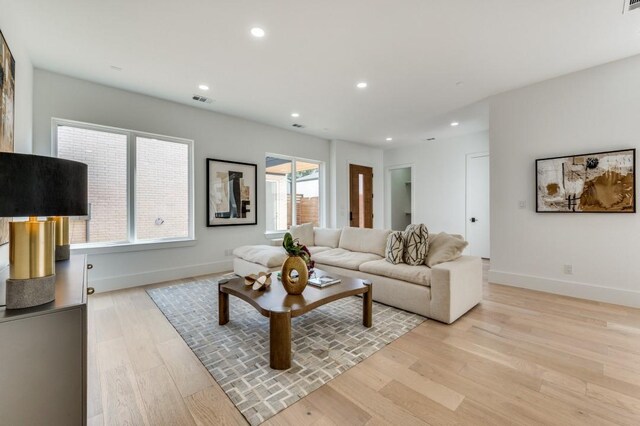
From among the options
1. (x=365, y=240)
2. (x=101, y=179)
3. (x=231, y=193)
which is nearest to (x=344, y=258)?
(x=365, y=240)

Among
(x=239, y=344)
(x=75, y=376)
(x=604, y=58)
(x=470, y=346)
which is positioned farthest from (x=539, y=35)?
(x=75, y=376)

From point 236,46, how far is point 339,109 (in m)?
2.09

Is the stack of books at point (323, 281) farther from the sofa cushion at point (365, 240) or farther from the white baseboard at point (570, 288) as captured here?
the white baseboard at point (570, 288)

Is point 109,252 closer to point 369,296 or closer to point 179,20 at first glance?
point 179,20

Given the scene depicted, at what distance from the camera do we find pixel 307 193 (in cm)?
631

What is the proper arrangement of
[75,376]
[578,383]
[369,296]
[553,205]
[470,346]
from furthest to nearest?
[553,205] → [369,296] → [470,346] → [578,383] → [75,376]

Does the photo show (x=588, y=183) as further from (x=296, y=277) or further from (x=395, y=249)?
(x=296, y=277)

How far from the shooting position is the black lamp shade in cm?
98

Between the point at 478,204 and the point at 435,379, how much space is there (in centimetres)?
504

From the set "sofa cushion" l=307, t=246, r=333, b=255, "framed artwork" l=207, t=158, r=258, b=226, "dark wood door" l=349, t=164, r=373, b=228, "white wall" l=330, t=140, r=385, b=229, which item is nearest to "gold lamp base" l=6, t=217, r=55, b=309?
"sofa cushion" l=307, t=246, r=333, b=255

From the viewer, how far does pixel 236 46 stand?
2.72m

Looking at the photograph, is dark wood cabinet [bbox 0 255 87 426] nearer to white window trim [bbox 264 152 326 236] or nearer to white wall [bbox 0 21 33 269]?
white wall [bbox 0 21 33 269]

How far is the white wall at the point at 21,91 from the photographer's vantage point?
89.4 inches

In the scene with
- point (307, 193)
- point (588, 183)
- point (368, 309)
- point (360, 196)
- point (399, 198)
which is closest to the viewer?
point (368, 309)
